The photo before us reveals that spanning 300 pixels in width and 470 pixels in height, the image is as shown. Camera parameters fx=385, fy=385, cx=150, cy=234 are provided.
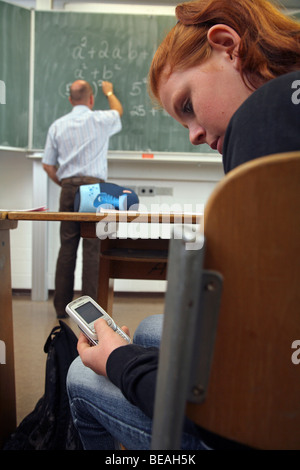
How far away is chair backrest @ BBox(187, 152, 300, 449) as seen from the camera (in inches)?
11.9

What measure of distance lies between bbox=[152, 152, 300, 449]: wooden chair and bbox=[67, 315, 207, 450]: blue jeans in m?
0.08

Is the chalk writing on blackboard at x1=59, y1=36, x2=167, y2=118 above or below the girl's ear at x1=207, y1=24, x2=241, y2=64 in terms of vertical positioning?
above

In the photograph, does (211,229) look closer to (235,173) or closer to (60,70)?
(235,173)

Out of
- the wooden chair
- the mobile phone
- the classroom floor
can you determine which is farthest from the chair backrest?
the classroom floor

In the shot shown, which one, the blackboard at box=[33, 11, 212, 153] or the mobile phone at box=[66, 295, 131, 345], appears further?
the blackboard at box=[33, 11, 212, 153]

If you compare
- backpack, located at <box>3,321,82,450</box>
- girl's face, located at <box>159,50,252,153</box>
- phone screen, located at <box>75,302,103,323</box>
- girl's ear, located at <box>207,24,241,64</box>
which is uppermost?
girl's ear, located at <box>207,24,241,64</box>

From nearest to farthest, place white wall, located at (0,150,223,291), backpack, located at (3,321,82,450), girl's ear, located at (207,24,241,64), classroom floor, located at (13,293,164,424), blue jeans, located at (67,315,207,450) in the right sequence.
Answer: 1. blue jeans, located at (67,315,207,450)
2. girl's ear, located at (207,24,241,64)
3. backpack, located at (3,321,82,450)
4. classroom floor, located at (13,293,164,424)
5. white wall, located at (0,150,223,291)

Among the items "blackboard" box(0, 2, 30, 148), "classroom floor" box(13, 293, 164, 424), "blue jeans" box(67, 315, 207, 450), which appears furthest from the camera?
"blackboard" box(0, 2, 30, 148)

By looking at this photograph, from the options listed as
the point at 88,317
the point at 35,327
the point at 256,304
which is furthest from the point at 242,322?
the point at 35,327

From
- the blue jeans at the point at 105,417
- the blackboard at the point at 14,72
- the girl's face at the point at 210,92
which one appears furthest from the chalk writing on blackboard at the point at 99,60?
the blue jeans at the point at 105,417

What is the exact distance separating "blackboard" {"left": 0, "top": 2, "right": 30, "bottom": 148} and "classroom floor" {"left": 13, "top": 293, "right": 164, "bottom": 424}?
1.25m

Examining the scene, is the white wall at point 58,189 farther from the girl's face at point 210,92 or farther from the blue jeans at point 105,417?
the blue jeans at point 105,417

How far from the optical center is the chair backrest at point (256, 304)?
11.9 inches

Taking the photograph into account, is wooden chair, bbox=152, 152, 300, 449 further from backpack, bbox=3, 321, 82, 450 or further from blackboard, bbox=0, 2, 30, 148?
blackboard, bbox=0, 2, 30, 148
